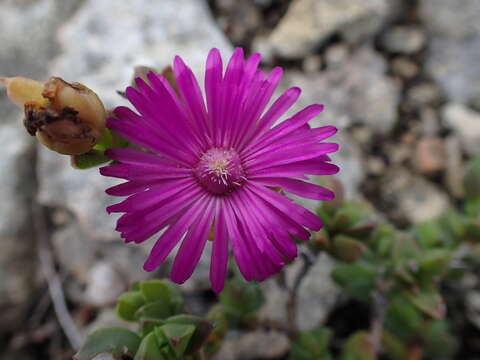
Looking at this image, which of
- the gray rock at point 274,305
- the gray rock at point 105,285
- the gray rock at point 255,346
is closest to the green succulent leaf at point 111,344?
the gray rock at point 255,346

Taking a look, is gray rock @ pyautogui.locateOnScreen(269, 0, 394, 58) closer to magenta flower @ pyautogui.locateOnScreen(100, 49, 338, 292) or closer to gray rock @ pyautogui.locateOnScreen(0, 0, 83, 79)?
gray rock @ pyautogui.locateOnScreen(0, 0, 83, 79)

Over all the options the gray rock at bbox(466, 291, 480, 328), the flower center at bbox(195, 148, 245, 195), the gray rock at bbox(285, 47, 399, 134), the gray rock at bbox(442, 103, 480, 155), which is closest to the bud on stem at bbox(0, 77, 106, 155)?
the flower center at bbox(195, 148, 245, 195)

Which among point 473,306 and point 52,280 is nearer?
point 473,306

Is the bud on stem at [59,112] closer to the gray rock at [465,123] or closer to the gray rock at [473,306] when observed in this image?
the gray rock at [473,306]

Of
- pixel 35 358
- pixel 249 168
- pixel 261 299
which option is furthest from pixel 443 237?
pixel 35 358

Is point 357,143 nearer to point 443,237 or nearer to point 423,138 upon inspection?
point 423,138

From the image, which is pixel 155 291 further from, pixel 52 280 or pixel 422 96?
pixel 422 96

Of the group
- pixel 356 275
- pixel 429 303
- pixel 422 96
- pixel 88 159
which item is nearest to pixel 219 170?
pixel 88 159
